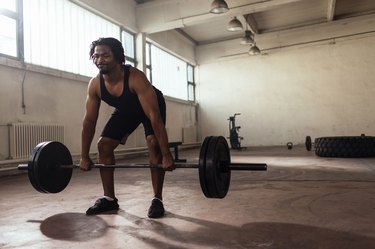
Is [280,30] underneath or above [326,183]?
above

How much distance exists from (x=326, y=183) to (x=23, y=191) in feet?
8.27

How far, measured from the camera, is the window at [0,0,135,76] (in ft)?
13.7

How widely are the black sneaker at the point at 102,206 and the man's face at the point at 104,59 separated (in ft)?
2.43

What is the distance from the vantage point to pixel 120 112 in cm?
198

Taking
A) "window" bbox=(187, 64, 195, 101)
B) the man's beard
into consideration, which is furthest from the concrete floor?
"window" bbox=(187, 64, 195, 101)

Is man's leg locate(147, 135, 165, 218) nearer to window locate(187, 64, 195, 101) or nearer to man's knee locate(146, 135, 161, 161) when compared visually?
man's knee locate(146, 135, 161, 161)

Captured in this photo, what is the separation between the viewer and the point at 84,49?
18.0 feet

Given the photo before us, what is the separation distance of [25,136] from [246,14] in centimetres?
570

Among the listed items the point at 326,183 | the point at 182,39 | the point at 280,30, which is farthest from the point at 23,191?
the point at 280,30

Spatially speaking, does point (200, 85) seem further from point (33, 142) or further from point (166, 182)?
point (166, 182)

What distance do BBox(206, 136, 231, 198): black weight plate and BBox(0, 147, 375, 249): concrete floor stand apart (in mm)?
167

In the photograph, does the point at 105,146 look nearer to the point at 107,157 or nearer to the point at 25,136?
the point at 107,157

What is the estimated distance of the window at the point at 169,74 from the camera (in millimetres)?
7855

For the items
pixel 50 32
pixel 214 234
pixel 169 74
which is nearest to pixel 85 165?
pixel 214 234
